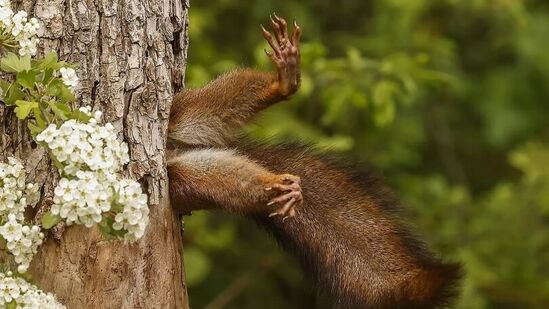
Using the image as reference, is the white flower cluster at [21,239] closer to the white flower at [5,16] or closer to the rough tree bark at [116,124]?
the rough tree bark at [116,124]

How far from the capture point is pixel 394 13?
25.1 feet

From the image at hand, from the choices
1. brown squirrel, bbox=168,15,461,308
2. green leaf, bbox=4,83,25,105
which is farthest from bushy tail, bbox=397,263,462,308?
green leaf, bbox=4,83,25,105

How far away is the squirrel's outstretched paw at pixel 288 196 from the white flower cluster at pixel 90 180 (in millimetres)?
689

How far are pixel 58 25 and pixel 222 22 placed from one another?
15.4 ft

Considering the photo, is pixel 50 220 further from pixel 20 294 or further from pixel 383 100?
pixel 383 100

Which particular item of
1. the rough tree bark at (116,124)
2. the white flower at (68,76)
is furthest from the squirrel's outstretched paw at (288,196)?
the white flower at (68,76)

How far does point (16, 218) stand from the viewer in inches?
121

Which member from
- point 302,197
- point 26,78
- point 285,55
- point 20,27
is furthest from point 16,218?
point 285,55

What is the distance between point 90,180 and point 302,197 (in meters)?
0.97

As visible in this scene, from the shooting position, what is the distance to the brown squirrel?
3686 mm

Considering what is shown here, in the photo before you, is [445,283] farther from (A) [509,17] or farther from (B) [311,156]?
(A) [509,17]

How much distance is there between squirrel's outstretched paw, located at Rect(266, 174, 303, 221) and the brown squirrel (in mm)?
22

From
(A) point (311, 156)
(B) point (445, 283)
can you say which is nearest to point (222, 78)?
(A) point (311, 156)

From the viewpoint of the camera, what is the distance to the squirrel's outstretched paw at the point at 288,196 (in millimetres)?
3508
